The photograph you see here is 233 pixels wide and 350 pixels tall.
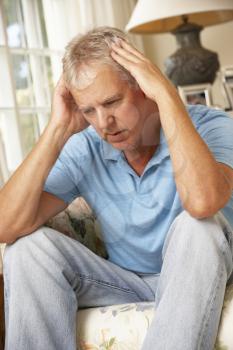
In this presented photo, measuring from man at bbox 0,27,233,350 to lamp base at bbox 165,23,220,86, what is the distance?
4.26ft

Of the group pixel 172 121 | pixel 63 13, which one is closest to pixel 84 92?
pixel 172 121

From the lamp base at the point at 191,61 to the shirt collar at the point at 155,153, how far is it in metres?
1.33

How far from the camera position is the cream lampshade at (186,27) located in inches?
99.0

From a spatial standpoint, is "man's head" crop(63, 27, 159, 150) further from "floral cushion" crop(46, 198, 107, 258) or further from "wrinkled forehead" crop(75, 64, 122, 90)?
Result: "floral cushion" crop(46, 198, 107, 258)

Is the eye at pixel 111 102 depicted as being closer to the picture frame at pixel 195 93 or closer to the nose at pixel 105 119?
the nose at pixel 105 119

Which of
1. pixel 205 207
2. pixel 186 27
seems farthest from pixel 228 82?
pixel 205 207

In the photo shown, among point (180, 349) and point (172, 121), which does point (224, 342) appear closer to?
point (180, 349)

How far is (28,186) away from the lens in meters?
1.38

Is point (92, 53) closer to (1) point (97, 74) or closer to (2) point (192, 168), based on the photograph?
(1) point (97, 74)

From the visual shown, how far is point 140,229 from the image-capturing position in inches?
55.0

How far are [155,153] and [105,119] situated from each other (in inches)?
6.1

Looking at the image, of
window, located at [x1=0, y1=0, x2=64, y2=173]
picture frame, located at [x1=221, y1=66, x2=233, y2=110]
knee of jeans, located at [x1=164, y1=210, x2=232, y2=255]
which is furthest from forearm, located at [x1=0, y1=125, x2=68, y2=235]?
picture frame, located at [x1=221, y1=66, x2=233, y2=110]

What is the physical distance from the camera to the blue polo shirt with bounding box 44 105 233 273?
1.36m

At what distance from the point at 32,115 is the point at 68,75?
138 cm
